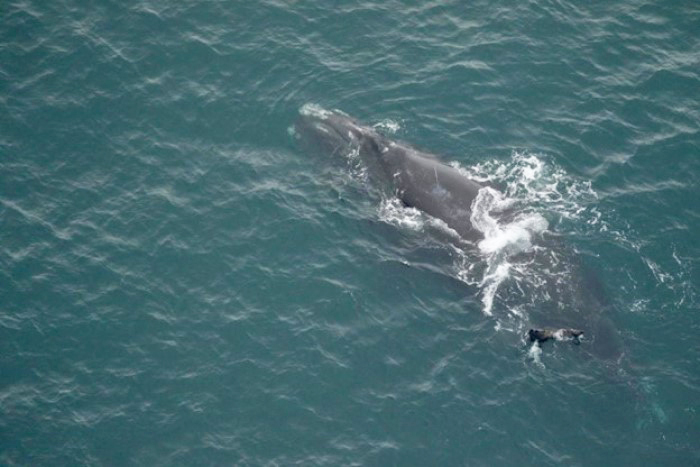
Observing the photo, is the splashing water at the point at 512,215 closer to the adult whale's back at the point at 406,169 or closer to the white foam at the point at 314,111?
the adult whale's back at the point at 406,169

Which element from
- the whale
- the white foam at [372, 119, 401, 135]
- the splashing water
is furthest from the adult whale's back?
the white foam at [372, 119, 401, 135]

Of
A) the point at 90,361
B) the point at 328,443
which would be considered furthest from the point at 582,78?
the point at 90,361

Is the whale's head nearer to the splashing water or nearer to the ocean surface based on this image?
the ocean surface

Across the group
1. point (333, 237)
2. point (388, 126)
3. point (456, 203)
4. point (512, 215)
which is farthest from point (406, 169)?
point (512, 215)

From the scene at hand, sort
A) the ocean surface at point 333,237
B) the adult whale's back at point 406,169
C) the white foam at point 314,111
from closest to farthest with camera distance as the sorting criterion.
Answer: the ocean surface at point 333,237 → the adult whale's back at point 406,169 → the white foam at point 314,111

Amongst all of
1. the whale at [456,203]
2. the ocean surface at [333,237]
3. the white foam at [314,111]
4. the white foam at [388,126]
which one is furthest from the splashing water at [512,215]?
the white foam at [314,111]

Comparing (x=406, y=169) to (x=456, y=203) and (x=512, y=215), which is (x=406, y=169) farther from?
(x=512, y=215)

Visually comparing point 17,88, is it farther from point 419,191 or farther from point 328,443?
point 328,443
